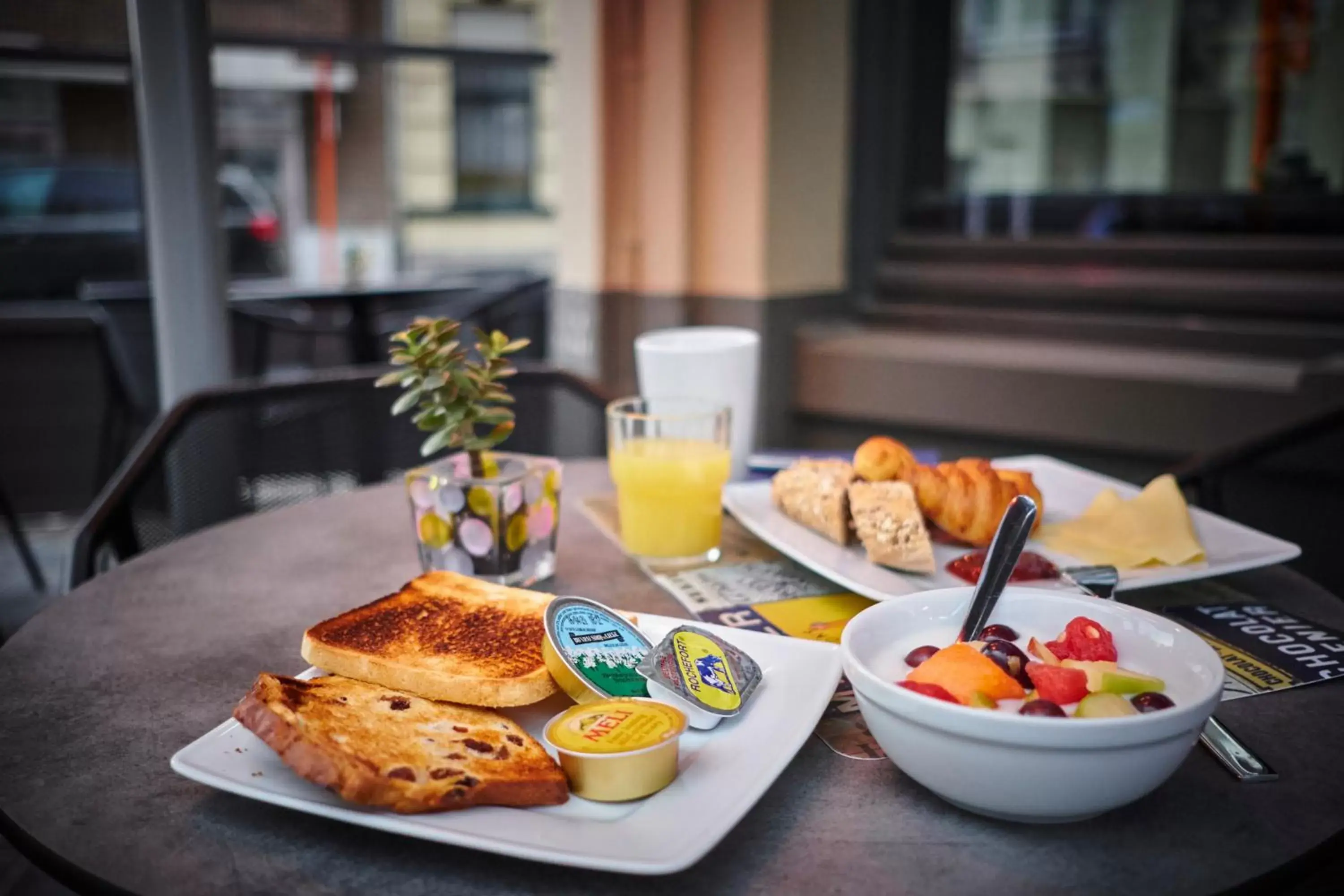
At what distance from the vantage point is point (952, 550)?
1111 mm

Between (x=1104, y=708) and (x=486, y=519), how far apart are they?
600 millimetres

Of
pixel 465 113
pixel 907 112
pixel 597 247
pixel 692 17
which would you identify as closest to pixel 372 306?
pixel 597 247

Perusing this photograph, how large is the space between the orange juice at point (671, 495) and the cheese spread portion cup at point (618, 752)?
0.46 meters

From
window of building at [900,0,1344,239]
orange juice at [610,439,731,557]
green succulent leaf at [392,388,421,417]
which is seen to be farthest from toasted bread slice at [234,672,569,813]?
window of building at [900,0,1344,239]

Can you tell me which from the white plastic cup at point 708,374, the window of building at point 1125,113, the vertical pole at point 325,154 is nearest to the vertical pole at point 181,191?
the white plastic cup at point 708,374

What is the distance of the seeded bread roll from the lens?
3.59ft

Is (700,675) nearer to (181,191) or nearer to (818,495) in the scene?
(818,495)

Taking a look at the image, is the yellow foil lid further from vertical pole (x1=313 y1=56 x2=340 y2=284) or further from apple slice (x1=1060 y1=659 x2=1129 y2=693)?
vertical pole (x1=313 y1=56 x2=340 y2=284)

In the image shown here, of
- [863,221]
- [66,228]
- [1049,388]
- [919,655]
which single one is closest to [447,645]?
[919,655]

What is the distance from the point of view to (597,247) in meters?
3.24

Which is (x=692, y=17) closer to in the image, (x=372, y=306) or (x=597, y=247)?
(x=597, y=247)

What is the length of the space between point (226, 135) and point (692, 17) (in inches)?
172

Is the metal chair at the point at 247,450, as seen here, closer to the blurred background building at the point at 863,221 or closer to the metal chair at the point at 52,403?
the blurred background building at the point at 863,221

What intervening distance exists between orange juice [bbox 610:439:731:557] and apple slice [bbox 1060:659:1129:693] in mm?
479
